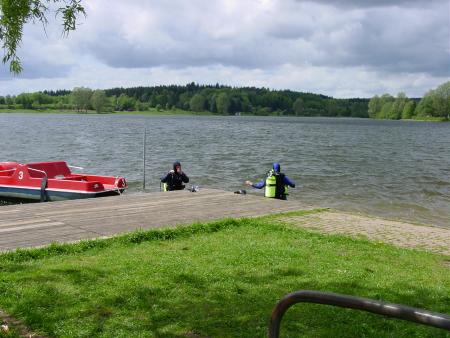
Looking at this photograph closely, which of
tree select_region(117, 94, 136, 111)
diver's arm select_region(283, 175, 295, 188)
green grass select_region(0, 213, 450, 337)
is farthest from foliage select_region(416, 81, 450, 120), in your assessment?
green grass select_region(0, 213, 450, 337)

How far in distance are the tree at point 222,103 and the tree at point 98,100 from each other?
39632 millimetres

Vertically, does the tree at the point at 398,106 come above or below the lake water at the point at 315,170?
above

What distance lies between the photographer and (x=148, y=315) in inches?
205

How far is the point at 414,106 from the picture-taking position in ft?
555

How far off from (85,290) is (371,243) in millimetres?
4968

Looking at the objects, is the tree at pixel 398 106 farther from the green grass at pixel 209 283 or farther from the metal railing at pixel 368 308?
the metal railing at pixel 368 308

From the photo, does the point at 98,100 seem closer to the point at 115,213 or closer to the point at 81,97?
the point at 81,97

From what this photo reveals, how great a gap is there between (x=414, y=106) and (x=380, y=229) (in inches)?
6704

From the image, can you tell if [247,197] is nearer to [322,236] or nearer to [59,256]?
[322,236]

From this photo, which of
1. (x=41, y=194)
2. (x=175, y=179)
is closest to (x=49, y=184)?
(x=41, y=194)

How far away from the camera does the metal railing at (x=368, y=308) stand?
91.0 inches

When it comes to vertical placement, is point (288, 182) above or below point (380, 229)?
above

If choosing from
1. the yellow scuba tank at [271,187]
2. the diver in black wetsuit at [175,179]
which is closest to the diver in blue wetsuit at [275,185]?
the yellow scuba tank at [271,187]

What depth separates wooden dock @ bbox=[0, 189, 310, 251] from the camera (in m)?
8.80
